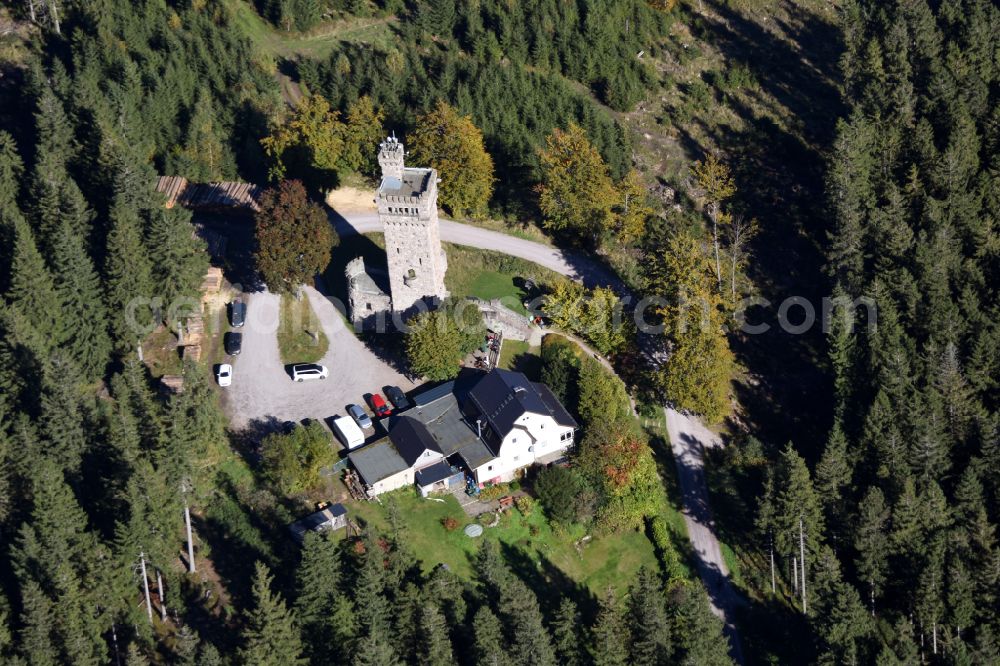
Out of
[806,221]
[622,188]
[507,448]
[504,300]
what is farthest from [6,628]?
[806,221]

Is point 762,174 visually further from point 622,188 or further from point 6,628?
point 6,628

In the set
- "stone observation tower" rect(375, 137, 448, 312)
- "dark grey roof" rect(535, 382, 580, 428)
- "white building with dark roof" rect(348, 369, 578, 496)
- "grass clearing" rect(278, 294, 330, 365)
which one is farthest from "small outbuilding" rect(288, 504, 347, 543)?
"stone observation tower" rect(375, 137, 448, 312)

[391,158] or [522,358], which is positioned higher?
[391,158]

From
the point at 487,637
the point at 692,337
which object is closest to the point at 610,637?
the point at 487,637

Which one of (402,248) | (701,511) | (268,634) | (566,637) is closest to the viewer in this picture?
(268,634)

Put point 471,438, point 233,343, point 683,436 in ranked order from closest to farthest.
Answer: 1. point 471,438
2. point 233,343
3. point 683,436

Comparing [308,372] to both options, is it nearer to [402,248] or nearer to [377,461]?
[377,461]
